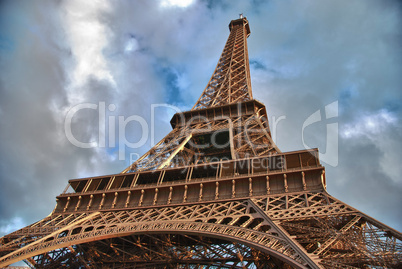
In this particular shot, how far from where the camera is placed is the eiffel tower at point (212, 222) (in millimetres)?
14078

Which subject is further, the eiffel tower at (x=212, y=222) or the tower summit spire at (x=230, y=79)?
the tower summit spire at (x=230, y=79)

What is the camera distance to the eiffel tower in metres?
14.1

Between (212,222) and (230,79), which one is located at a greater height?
(230,79)

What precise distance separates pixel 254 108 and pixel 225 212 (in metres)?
18.2

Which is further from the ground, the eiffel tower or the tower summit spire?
the tower summit spire

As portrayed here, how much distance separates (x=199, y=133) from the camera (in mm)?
34031

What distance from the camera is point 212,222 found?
18.9 m

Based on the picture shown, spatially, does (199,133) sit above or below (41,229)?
above

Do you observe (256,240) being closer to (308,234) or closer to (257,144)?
(308,234)

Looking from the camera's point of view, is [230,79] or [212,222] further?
[230,79]

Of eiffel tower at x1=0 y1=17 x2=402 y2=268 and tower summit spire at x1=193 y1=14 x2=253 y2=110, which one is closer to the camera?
eiffel tower at x1=0 y1=17 x2=402 y2=268

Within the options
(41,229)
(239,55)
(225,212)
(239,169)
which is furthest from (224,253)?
(239,55)

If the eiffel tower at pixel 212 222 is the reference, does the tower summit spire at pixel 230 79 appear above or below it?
above

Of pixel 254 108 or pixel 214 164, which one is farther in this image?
pixel 254 108
